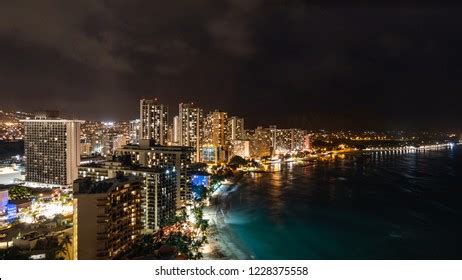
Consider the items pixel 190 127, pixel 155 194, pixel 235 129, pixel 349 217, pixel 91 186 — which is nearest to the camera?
pixel 91 186

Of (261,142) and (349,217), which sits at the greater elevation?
(261,142)

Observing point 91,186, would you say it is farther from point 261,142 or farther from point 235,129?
point 261,142

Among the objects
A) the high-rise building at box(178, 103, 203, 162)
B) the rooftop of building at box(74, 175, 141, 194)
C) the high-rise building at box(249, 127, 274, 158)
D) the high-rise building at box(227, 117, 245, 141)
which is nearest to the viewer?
the rooftop of building at box(74, 175, 141, 194)

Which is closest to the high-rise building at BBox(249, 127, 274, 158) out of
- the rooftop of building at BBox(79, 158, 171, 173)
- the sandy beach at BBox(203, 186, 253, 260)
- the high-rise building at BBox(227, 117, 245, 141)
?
the high-rise building at BBox(227, 117, 245, 141)

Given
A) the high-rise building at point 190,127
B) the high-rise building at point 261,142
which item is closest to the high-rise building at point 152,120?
the high-rise building at point 190,127

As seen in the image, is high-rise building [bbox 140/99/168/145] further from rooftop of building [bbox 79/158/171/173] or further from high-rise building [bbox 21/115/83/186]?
rooftop of building [bbox 79/158/171/173]

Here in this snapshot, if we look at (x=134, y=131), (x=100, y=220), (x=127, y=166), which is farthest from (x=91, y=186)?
(x=134, y=131)
